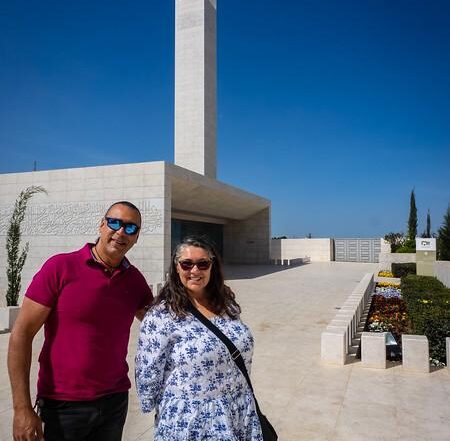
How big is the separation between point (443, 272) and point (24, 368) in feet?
53.8

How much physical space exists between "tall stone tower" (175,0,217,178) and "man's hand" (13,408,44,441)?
24.8 meters

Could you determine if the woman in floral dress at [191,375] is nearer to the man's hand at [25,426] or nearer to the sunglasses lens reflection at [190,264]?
the sunglasses lens reflection at [190,264]

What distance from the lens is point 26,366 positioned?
2.16 meters

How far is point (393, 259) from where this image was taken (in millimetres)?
24453

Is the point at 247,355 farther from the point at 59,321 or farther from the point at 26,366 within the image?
the point at 26,366

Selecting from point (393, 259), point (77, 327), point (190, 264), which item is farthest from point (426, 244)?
point (77, 327)

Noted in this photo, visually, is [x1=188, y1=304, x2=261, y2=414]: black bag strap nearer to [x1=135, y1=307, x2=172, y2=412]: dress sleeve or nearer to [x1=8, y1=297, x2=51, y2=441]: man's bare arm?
[x1=135, y1=307, x2=172, y2=412]: dress sleeve

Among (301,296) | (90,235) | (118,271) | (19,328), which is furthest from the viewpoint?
(90,235)

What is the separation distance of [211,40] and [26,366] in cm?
2951

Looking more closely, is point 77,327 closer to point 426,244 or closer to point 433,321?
point 433,321

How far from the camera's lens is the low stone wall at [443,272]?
1431 cm

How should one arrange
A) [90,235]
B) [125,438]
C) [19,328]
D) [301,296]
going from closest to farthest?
[19,328] < [125,438] < [301,296] < [90,235]

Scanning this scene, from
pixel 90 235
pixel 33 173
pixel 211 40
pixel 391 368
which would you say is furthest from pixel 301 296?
pixel 211 40

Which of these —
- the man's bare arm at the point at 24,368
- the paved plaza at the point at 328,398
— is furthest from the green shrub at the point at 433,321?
the man's bare arm at the point at 24,368
